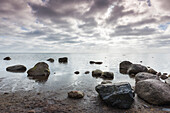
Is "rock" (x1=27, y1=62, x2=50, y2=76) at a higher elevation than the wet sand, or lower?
higher

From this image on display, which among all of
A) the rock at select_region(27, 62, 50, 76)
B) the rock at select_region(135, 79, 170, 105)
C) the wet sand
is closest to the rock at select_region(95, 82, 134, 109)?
the wet sand

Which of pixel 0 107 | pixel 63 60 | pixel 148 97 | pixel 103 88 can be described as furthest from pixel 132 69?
pixel 63 60

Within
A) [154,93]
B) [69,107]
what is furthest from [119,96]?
[69,107]

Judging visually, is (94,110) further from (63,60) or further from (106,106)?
(63,60)

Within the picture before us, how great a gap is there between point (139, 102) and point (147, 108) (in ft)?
3.18

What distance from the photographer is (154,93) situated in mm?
8672

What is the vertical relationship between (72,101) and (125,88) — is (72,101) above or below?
below

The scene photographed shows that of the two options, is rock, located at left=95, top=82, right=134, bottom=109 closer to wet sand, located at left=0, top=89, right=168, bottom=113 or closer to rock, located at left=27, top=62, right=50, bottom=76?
wet sand, located at left=0, top=89, right=168, bottom=113

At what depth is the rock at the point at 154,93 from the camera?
8.30 m

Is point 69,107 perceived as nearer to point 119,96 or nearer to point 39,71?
point 119,96

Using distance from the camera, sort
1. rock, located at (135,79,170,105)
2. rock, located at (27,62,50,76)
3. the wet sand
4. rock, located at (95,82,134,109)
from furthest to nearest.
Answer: rock, located at (27,62,50,76) → rock, located at (135,79,170,105) → rock, located at (95,82,134,109) → the wet sand

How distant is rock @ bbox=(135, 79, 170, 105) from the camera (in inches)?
327

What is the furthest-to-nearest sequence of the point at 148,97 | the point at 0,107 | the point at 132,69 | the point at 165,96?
the point at 132,69 → the point at 148,97 → the point at 165,96 → the point at 0,107

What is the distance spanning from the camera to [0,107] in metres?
7.75
